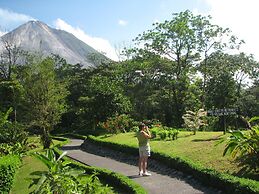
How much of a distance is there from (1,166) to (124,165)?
486 cm

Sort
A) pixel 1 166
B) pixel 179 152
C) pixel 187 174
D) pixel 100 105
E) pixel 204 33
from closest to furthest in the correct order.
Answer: pixel 187 174, pixel 1 166, pixel 179 152, pixel 100 105, pixel 204 33

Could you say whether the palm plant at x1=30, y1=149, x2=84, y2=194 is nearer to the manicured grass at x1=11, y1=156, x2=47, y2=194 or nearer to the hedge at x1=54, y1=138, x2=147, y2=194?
the hedge at x1=54, y1=138, x2=147, y2=194

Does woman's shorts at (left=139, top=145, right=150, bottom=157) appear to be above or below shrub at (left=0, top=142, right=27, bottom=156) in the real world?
above

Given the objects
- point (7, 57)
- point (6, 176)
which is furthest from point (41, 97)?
point (7, 57)

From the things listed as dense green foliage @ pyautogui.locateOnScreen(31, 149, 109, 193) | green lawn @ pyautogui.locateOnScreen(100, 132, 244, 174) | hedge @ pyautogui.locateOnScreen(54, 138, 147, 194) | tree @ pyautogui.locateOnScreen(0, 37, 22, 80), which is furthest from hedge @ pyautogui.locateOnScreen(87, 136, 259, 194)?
tree @ pyautogui.locateOnScreen(0, 37, 22, 80)

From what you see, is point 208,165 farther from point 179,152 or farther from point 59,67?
point 59,67

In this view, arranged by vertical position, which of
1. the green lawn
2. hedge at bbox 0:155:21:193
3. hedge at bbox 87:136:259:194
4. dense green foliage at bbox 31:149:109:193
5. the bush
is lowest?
hedge at bbox 0:155:21:193

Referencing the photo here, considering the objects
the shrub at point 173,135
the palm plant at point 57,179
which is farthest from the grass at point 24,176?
the shrub at point 173,135

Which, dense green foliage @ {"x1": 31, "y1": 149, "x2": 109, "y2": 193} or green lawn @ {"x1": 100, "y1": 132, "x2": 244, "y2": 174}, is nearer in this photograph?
dense green foliage @ {"x1": 31, "y1": 149, "x2": 109, "y2": 193}

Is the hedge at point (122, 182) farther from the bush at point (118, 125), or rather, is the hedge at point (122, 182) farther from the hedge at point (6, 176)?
the bush at point (118, 125)

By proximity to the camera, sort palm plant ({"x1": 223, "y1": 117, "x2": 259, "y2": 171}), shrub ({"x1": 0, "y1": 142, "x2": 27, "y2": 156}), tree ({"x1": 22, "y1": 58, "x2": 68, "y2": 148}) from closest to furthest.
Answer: palm plant ({"x1": 223, "y1": 117, "x2": 259, "y2": 171}) → shrub ({"x1": 0, "y1": 142, "x2": 27, "y2": 156}) → tree ({"x1": 22, "y1": 58, "x2": 68, "y2": 148})

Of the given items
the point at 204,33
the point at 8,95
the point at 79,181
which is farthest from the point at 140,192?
the point at 8,95

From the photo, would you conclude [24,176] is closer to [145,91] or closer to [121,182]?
[121,182]

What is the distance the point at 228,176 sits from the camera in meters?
9.21
